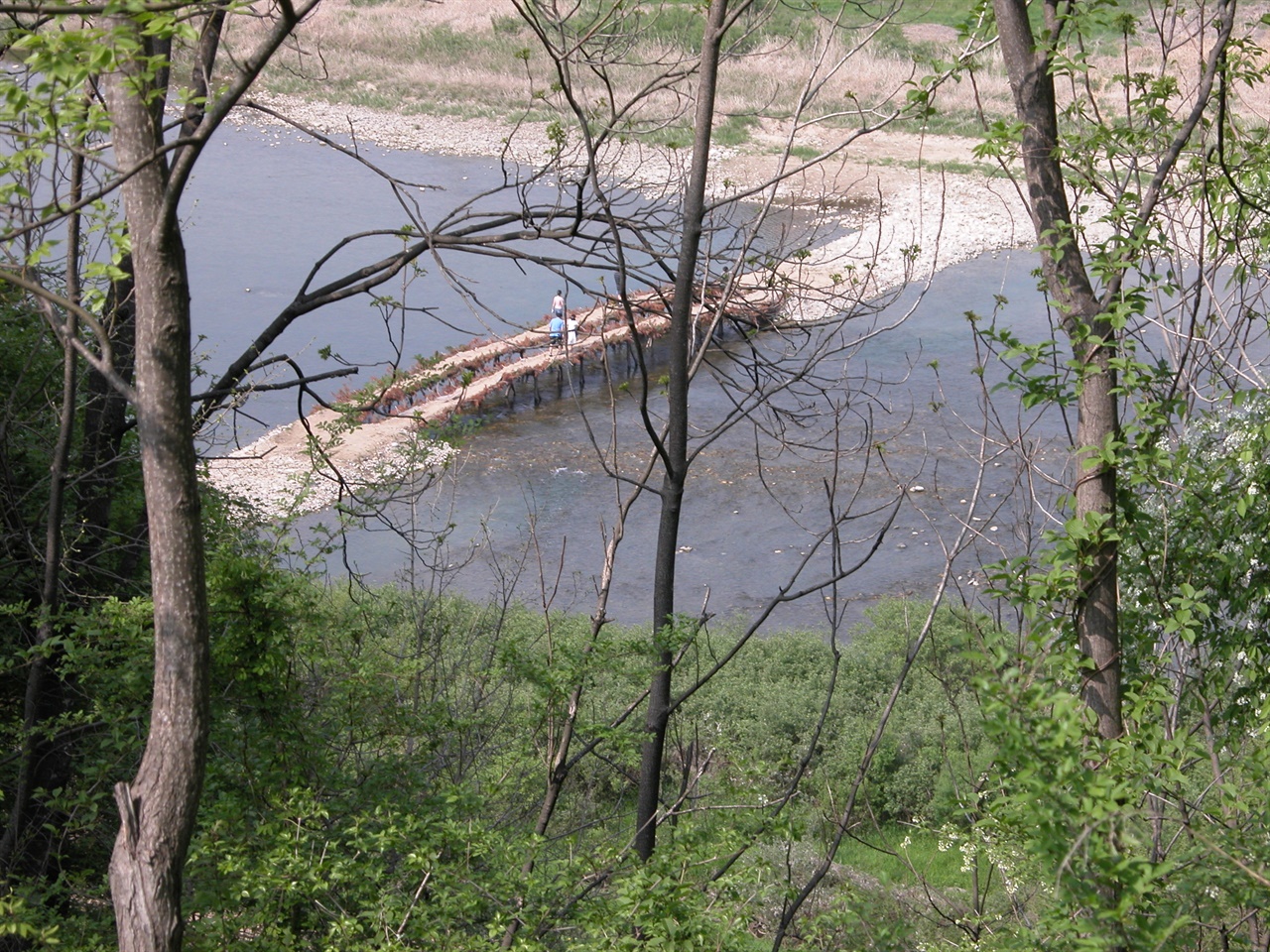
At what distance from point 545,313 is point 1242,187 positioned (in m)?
19.8

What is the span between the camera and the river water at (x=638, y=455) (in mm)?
15625

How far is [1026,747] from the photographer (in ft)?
9.77

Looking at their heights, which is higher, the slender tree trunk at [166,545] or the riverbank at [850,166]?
the riverbank at [850,166]

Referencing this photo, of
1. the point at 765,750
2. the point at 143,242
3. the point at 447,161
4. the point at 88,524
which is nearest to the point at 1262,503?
the point at 143,242

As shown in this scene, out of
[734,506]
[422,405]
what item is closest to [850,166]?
[422,405]

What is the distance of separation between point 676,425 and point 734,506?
12887 millimetres

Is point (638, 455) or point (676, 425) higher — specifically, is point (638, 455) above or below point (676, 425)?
below

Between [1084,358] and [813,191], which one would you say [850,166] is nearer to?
[813,191]

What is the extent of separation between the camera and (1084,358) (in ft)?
13.8

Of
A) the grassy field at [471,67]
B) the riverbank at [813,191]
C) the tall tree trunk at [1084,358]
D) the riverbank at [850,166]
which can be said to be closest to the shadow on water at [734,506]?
the riverbank at [813,191]

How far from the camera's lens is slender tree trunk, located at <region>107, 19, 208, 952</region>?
129 inches

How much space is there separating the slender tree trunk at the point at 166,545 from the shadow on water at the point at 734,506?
10005 millimetres

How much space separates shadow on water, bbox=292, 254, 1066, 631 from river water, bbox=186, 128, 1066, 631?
5cm

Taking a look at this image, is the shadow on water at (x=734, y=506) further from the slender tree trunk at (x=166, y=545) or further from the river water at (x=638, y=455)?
the slender tree trunk at (x=166, y=545)
